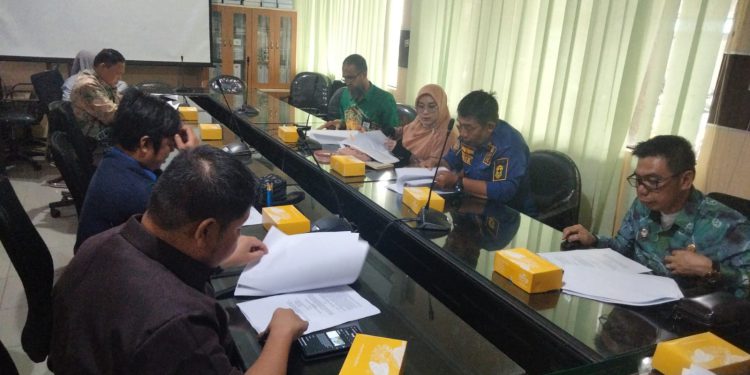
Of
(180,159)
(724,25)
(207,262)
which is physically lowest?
(207,262)

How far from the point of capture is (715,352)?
0.76 metres

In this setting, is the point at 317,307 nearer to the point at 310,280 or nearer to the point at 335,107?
the point at 310,280

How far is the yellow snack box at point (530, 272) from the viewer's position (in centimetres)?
107

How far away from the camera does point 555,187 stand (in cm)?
219

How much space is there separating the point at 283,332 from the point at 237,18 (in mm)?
5382

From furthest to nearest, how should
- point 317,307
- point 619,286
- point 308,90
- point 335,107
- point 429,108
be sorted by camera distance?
point 308,90, point 335,107, point 429,108, point 619,286, point 317,307

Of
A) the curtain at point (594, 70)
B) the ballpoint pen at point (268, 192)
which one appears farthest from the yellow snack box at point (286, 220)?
the curtain at point (594, 70)

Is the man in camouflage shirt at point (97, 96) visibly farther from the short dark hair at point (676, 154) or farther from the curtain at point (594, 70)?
the short dark hair at point (676, 154)

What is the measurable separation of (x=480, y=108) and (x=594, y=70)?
88 centimetres

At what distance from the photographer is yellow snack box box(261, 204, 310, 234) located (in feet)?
4.23

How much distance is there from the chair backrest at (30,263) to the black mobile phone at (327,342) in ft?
2.46

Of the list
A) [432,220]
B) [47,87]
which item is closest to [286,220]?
[432,220]

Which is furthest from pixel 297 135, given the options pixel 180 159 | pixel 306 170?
pixel 180 159

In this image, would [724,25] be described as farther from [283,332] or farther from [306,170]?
[283,332]
